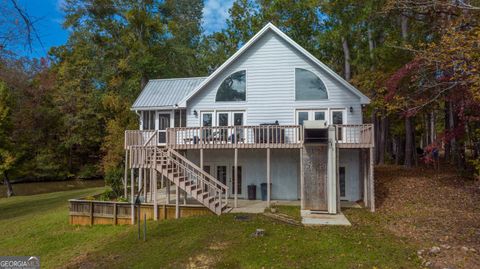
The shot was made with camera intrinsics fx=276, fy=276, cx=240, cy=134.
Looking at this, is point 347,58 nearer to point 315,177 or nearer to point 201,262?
point 315,177

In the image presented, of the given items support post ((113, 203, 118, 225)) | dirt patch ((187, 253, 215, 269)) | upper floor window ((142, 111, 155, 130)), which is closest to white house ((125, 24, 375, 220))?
upper floor window ((142, 111, 155, 130))

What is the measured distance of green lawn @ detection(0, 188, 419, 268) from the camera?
22.4 ft

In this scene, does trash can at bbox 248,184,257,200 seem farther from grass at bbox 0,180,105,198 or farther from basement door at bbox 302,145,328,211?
grass at bbox 0,180,105,198

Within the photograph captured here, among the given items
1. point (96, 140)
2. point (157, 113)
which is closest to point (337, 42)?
point (157, 113)

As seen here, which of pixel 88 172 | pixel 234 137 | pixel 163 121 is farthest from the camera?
pixel 88 172

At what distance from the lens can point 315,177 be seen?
38.8ft

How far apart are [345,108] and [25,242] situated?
1466 cm

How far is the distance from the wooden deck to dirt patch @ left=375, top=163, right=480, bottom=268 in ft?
10.6

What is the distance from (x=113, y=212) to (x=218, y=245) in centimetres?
606

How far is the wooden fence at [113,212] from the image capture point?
37.2 ft

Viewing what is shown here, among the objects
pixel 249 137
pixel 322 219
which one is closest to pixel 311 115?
pixel 249 137

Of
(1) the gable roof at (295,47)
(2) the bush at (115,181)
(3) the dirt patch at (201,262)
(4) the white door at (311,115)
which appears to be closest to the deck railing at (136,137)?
(1) the gable roof at (295,47)

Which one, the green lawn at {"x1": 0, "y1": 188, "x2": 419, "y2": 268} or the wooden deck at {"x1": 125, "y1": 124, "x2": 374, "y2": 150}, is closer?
the green lawn at {"x1": 0, "y1": 188, "x2": 419, "y2": 268}

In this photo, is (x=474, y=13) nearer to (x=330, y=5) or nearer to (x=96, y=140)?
(x=330, y=5)
